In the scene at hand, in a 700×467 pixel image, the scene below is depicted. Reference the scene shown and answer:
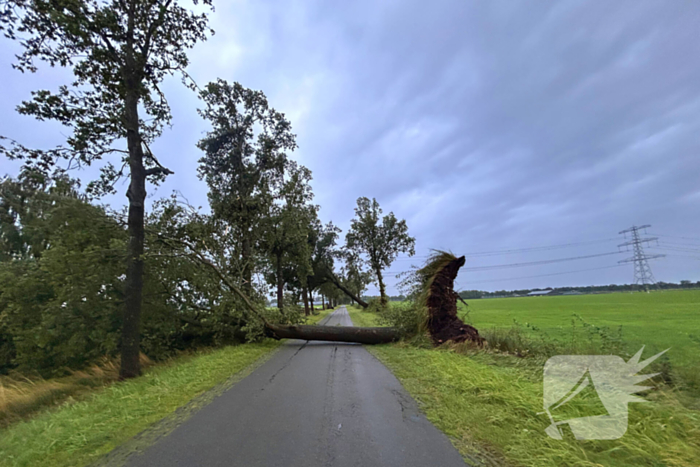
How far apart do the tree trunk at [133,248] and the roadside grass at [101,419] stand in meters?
0.70

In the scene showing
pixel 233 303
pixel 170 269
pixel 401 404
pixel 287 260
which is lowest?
pixel 401 404

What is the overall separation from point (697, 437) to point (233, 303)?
41.6ft

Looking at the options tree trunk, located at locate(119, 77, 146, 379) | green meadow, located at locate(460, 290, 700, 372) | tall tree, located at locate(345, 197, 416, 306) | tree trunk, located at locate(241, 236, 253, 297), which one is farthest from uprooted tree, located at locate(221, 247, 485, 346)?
tall tree, located at locate(345, 197, 416, 306)

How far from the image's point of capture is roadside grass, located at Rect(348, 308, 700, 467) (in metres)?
3.07

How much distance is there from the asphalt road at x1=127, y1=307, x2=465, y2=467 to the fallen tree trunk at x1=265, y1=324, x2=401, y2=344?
267 inches

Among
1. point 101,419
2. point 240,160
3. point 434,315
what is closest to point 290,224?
point 240,160

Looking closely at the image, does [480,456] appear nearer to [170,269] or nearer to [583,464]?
[583,464]

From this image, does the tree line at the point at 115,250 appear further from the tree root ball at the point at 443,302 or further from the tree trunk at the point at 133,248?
the tree root ball at the point at 443,302

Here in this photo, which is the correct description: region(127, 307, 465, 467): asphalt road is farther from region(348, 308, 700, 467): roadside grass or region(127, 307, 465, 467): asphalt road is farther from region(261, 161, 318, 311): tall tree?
region(261, 161, 318, 311): tall tree

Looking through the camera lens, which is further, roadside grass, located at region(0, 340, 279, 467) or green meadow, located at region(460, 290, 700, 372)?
green meadow, located at region(460, 290, 700, 372)

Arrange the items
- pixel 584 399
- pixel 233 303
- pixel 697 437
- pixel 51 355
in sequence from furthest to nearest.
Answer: pixel 233 303, pixel 51 355, pixel 584 399, pixel 697 437

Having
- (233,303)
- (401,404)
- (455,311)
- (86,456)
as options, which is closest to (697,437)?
(401,404)

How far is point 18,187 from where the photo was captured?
18.1m

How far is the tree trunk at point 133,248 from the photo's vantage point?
311 inches
